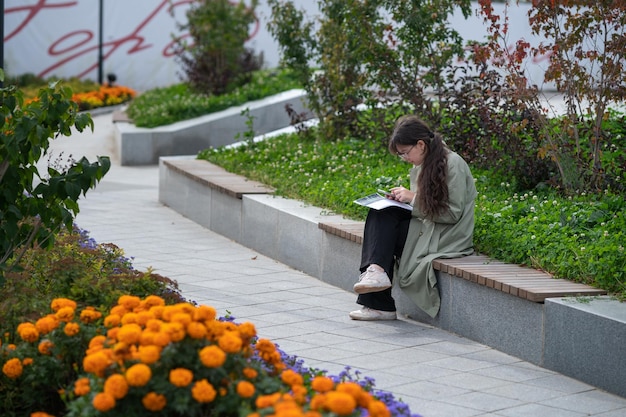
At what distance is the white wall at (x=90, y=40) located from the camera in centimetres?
2708

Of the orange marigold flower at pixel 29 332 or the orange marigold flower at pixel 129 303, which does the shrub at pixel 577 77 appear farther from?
the orange marigold flower at pixel 29 332

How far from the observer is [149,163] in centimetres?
1623

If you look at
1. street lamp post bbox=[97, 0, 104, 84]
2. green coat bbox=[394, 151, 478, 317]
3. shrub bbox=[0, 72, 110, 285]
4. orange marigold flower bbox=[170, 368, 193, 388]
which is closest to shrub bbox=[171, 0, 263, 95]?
street lamp post bbox=[97, 0, 104, 84]

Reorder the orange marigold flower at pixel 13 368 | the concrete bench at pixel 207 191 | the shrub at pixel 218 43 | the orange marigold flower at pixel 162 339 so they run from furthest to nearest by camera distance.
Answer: the shrub at pixel 218 43, the concrete bench at pixel 207 191, the orange marigold flower at pixel 13 368, the orange marigold flower at pixel 162 339

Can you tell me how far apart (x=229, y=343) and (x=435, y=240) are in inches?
130

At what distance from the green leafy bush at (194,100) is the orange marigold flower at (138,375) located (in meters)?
13.5

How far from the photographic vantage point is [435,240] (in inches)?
258

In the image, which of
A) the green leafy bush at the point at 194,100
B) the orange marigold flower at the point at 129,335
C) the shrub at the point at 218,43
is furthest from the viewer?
the shrub at the point at 218,43

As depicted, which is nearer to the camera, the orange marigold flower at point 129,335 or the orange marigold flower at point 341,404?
the orange marigold flower at point 341,404

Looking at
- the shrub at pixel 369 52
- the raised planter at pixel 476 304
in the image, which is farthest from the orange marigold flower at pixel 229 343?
the shrub at pixel 369 52

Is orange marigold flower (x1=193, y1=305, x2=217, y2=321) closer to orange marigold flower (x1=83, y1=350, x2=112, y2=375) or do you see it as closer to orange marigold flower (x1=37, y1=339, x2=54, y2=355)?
orange marigold flower (x1=83, y1=350, x2=112, y2=375)

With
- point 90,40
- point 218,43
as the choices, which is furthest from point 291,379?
point 90,40

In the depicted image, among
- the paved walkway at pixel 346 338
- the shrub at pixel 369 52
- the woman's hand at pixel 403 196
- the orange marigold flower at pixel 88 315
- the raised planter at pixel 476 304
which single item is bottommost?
the paved walkway at pixel 346 338

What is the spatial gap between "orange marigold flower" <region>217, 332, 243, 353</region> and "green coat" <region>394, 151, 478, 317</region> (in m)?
3.08
